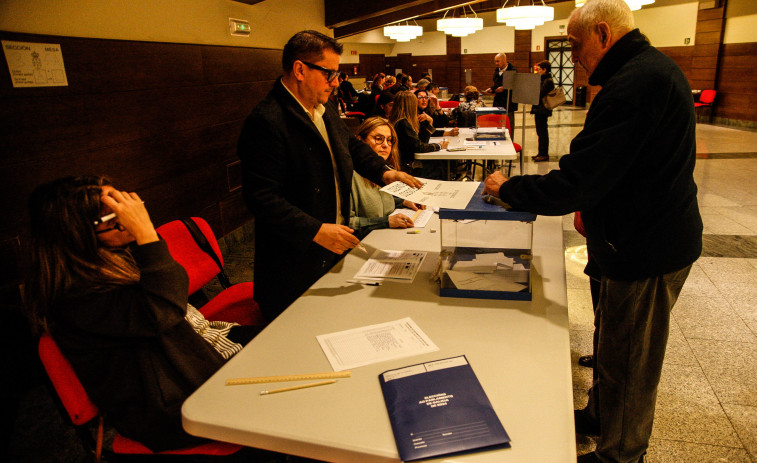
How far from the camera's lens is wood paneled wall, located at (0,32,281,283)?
2.45 m

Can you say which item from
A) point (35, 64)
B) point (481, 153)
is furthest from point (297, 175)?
point (481, 153)

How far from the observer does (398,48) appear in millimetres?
20266

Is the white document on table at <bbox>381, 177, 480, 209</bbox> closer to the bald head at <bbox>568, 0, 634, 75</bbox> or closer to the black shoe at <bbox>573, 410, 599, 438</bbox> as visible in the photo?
the bald head at <bbox>568, 0, 634, 75</bbox>

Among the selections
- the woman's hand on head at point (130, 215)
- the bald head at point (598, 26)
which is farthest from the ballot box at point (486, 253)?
the woman's hand on head at point (130, 215)

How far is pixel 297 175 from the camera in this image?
1.85 m

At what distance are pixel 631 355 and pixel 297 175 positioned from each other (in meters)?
1.31

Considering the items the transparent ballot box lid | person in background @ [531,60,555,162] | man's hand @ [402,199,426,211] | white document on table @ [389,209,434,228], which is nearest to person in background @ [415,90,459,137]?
the transparent ballot box lid

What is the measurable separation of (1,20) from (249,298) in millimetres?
1780

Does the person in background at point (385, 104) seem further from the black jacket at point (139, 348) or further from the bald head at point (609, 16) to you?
the black jacket at point (139, 348)

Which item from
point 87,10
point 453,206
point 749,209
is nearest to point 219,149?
point 87,10

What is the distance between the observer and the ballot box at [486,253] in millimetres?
1598

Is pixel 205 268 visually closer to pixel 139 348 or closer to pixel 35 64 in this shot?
pixel 139 348

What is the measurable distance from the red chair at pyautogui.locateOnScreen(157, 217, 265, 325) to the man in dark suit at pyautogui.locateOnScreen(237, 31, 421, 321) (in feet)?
0.86

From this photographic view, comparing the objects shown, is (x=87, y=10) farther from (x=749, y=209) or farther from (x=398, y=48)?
(x=398, y=48)
